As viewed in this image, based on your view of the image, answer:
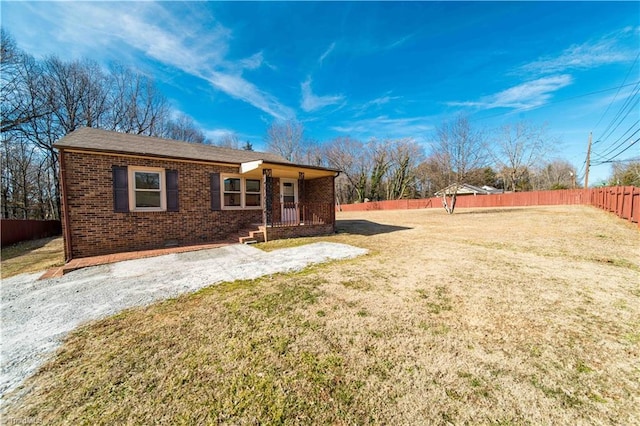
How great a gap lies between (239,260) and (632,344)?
6.30m

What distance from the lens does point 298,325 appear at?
2887 millimetres

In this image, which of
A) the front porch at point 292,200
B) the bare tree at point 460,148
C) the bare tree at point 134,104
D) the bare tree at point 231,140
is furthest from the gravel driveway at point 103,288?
the bare tree at point 231,140

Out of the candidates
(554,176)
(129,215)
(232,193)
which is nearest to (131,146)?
(129,215)

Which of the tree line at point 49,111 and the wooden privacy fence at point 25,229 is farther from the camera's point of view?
the tree line at point 49,111

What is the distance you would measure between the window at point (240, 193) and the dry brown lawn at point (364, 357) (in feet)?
19.1

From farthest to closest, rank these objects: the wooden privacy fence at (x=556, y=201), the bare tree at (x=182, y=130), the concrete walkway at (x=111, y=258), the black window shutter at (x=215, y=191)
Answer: the bare tree at (x=182, y=130)
the wooden privacy fence at (x=556, y=201)
the black window shutter at (x=215, y=191)
the concrete walkway at (x=111, y=258)

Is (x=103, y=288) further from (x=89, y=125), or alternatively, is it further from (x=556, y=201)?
(x=556, y=201)

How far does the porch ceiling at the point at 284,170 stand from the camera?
8250 millimetres

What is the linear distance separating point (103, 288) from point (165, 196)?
165 inches

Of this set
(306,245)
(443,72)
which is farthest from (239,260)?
(443,72)

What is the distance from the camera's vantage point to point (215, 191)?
897 cm

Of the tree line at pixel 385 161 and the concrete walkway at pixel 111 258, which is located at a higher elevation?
the tree line at pixel 385 161

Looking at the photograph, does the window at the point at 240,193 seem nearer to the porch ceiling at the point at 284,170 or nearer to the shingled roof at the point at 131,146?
the porch ceiling at the point at 284,170

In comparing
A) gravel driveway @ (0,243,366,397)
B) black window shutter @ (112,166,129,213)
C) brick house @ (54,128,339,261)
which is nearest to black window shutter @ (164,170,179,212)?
brick house @ (54,128,339,261)
